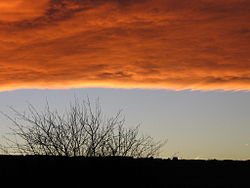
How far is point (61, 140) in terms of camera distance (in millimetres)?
22328

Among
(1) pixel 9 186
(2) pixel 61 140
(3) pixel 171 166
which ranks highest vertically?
(2) pixel 61 140

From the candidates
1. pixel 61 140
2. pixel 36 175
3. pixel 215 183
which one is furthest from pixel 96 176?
pixel 61 140

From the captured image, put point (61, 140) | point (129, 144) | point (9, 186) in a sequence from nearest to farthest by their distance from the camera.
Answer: point (9, 186) < point (61, 140) < point (129, 144)

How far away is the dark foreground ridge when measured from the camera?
8.07 m

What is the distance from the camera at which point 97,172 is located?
8.59m

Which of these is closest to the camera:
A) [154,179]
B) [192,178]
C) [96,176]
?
[96,176]

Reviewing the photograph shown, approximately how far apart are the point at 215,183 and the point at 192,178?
1.80 ft

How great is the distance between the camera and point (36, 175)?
26.5 ft

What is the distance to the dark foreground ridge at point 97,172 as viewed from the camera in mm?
8070

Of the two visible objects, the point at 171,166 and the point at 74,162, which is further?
the point at 171,166

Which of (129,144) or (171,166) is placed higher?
(129,144)

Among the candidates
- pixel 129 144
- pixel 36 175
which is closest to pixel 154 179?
pixel 36 175

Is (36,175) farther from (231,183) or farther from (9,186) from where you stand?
(231,183)

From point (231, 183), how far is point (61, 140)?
40.2 feet
